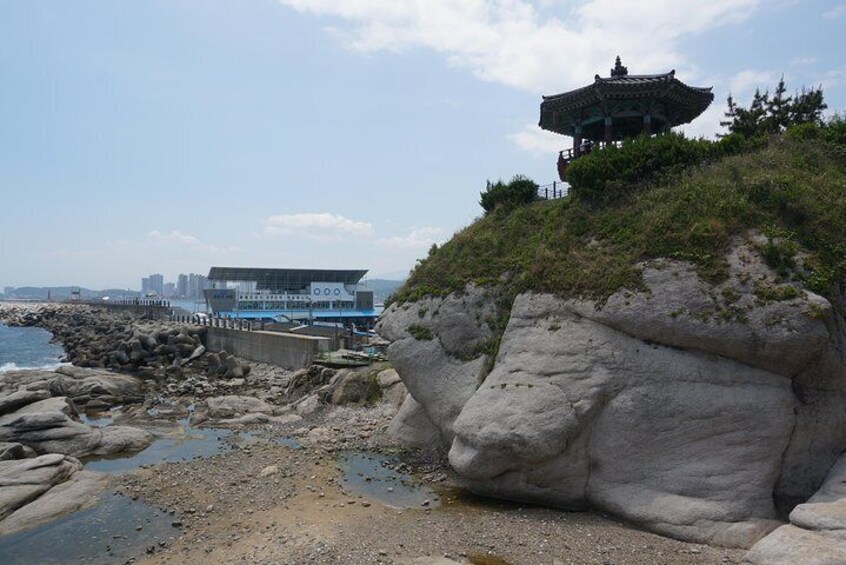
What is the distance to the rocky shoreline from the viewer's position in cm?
1365

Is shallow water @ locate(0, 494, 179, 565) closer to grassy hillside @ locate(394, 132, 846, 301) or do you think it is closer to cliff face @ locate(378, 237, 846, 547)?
cliff face @ locate(378, 237, 846, 547)

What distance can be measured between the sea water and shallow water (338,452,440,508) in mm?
40604

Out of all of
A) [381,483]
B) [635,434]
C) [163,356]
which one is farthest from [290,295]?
[635,434]

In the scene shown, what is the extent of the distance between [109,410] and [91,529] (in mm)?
20385

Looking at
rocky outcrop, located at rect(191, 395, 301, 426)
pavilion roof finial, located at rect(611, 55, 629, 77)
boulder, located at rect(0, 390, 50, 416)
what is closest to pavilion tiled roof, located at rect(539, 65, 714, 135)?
pavilion roof finial, located at rect(611, 55, 629, 77)

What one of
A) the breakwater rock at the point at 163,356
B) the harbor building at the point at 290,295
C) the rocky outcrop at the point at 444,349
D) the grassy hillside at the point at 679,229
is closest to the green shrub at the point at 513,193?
the grassy hillside at the point at 679,229

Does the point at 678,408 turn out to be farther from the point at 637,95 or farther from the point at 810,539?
the point at 637,95

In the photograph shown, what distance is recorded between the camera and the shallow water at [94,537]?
14.5 m

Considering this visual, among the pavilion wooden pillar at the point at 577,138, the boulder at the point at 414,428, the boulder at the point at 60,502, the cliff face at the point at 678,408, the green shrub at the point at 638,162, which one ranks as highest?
the pavilion wooden pillar at the point at 577,138

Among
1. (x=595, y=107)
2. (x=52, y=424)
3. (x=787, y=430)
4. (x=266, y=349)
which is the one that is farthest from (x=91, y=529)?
(x=266, y=349)

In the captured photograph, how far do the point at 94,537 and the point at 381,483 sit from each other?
8521 millimetres

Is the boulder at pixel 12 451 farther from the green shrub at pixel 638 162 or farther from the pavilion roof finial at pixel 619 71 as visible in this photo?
the pavilion roof finial at pixel 619 71

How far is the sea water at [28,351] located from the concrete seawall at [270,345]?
628 inches

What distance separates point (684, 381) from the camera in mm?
15891
